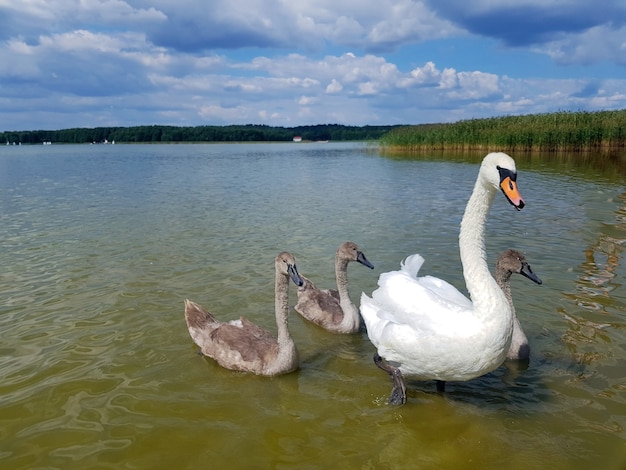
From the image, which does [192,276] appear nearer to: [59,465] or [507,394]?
[59,465]

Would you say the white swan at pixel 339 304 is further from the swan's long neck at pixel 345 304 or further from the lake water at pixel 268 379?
the lake water at pixel 268 379

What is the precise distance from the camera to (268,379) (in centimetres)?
600

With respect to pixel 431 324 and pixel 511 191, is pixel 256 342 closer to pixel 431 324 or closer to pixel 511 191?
pixel 431 324

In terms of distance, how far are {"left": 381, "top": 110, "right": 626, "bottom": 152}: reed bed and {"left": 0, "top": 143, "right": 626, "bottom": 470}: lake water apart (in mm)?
23785

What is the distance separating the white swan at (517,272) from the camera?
6.21m

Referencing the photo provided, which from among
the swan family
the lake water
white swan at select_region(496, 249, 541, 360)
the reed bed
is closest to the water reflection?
the lake water

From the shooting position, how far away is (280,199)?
65.2ft

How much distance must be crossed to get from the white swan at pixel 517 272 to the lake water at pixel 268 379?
9.6 inches

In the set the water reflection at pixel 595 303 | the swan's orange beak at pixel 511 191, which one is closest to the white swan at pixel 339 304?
the water reflection at pixel 595 303

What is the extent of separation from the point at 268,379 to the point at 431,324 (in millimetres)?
2203

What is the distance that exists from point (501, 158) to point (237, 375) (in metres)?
3.82

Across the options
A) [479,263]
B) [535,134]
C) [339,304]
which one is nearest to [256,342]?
[339,304]

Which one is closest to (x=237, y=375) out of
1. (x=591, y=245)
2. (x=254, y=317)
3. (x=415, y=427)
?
(x=254, y=317)

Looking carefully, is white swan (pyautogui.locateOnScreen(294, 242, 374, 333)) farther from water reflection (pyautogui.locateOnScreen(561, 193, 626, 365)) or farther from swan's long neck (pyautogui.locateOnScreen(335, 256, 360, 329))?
water reflection (pyautogui.locateOnScreen(561, 193, 626, 365))
